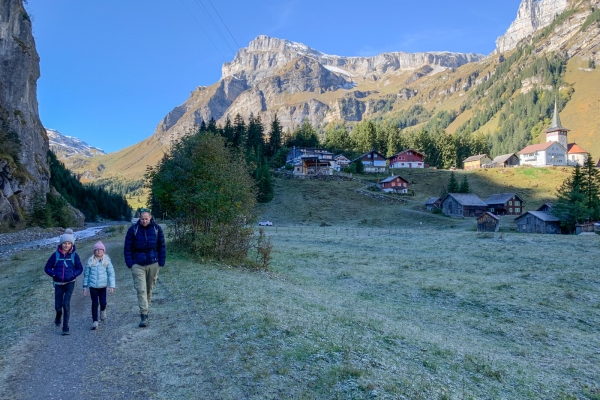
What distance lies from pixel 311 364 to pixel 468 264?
2492cm

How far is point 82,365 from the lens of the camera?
751cm

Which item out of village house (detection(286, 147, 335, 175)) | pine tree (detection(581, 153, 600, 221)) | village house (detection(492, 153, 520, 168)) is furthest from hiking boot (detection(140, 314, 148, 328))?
village house (detection(492, 153, 520, 168))

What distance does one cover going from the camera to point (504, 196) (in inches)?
2936

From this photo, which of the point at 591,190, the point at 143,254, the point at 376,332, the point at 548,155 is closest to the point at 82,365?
the point at 143,254

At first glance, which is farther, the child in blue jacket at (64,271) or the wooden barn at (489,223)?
the wooden barn at (489,223)

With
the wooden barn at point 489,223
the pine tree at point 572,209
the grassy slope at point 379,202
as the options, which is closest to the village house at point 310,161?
the grassy slope at point 379,202

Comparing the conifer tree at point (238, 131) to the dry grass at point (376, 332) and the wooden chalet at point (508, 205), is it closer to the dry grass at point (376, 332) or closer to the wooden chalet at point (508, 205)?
the wooden chalet at point (508, 205)

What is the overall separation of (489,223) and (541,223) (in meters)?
6.72

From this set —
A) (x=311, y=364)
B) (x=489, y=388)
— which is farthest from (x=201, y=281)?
(x=489, y=388)

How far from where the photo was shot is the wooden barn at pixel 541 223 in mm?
53188

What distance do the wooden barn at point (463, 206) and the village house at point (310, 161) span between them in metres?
37.9

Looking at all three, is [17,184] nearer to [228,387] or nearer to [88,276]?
[88,276]

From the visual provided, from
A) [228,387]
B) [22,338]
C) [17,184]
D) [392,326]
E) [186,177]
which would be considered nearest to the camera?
[228,387]

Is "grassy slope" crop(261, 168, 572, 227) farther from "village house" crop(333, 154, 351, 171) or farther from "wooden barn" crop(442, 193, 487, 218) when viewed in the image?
"village house" crop(333, 154, 351, 171)
